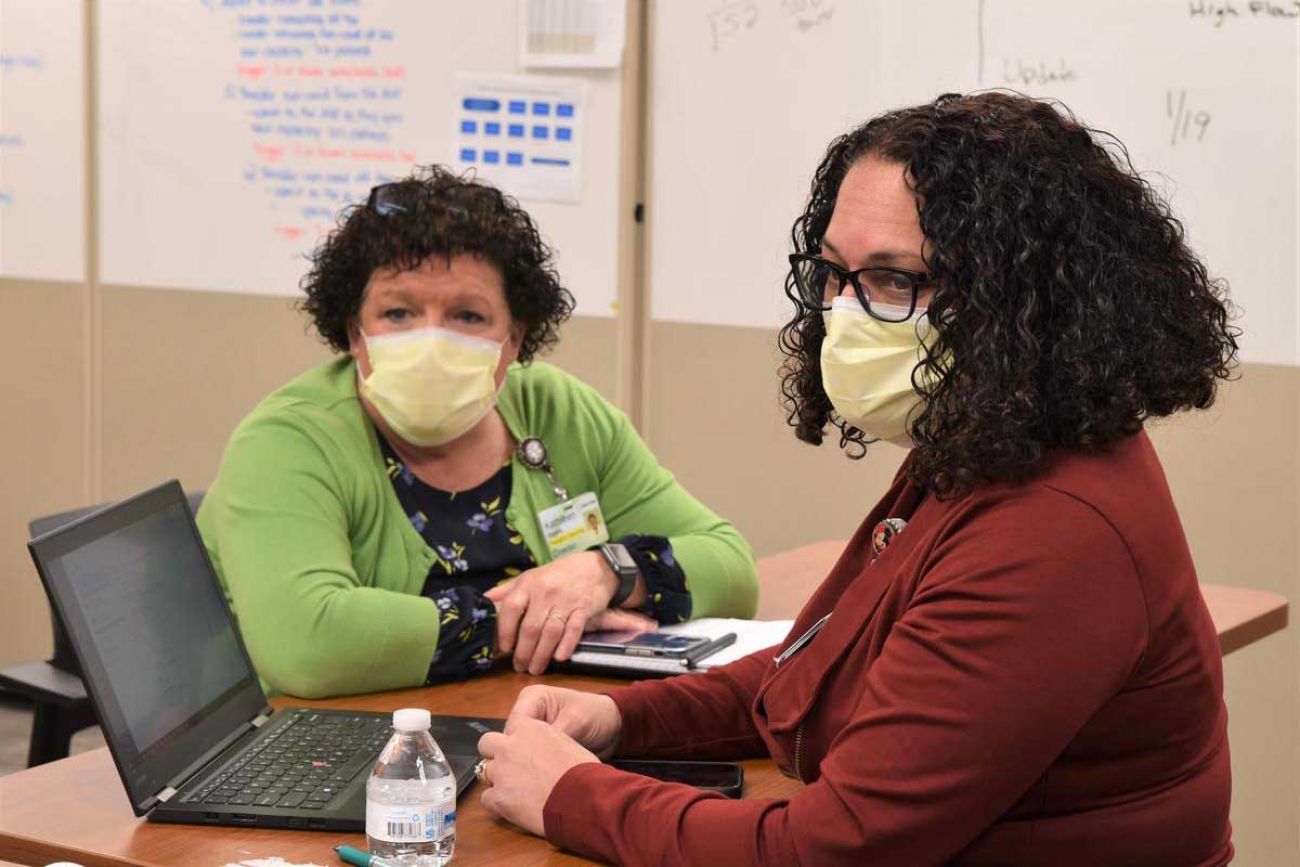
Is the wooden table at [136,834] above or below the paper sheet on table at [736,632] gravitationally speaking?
below

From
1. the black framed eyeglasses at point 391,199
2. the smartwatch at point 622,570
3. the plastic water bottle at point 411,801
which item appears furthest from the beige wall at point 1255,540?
the plastic water bottle at point 411,801

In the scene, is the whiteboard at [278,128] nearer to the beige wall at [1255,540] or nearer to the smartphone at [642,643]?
the beige wall at [1255,540]

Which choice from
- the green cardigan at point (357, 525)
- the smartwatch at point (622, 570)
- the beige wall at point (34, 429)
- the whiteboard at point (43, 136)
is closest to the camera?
the green cardigan at point (357, 525)

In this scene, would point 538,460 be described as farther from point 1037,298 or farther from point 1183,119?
point 1183,119

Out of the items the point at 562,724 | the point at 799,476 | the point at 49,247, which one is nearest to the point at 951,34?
the point at 799,476

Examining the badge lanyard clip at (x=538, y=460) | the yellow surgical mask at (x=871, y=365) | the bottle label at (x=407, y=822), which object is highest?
the yellow surgical mask at (x=871, y=365)

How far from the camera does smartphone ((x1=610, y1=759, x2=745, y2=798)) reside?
1.63 m

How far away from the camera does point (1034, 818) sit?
1327mm

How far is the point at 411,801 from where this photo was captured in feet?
4.67

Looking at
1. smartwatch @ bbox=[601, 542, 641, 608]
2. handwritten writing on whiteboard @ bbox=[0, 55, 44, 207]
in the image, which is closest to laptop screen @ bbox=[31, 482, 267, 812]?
smartwatch @ bbox=[601, 542, 641, 608]

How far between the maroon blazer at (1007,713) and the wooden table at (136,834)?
0.28 feet

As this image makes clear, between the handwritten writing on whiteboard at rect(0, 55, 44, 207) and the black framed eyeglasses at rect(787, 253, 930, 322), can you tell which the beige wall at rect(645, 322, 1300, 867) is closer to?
the black framed eyeglasses at rect(787, 253, 930, 322)

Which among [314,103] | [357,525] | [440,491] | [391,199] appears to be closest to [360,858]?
[357,525]

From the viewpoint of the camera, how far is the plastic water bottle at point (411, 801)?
1.40 meters
